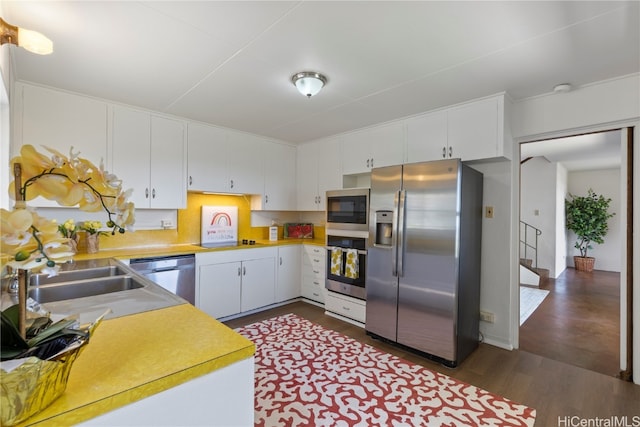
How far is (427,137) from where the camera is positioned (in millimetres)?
3129

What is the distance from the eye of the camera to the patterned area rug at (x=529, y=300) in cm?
395

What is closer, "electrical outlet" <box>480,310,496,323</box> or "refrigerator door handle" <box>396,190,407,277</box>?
"refrigerator door handle" <box>396,190,407,277</box>

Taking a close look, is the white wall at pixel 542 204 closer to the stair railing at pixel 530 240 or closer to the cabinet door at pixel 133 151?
the stair railing at pixel 530 240

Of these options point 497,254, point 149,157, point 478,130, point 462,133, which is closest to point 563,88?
point 478,130

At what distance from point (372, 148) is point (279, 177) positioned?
150cm

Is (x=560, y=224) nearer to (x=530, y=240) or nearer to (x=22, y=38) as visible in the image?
(x=530, y=240)

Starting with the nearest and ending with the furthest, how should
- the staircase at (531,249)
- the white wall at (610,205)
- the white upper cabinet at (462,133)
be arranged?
the white upper cabinet at (462,133), the staircase at (531,249), the white wall at (610,205)

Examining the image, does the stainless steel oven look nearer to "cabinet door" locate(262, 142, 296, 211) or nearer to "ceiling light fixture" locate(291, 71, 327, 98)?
"cabinet door" locate(262, 142, 296, 211)

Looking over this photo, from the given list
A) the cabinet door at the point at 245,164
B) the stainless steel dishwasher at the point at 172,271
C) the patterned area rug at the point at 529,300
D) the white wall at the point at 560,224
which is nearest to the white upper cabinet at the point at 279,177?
the cabinet door at the point at 245,164

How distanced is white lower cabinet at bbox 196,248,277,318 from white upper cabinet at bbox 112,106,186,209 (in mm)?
786

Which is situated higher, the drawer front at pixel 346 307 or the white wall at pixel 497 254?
the white wall at pixel 497 254

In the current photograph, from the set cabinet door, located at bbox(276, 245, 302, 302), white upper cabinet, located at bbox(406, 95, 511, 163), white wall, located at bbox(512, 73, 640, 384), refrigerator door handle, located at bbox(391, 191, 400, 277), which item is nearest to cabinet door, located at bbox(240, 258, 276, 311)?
cabinet door, located at bbox(276, 245, 302, 302)

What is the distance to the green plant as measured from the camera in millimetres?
6535

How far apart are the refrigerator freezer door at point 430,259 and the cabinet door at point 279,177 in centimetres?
212
